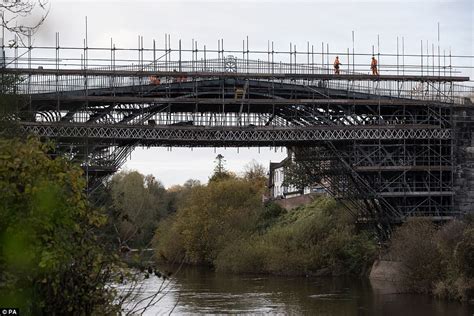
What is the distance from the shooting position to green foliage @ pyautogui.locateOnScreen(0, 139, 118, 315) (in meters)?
10.8

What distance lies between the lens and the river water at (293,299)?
39.3 meters

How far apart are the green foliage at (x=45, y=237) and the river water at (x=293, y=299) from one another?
64.1 feet

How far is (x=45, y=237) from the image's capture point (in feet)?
36.0

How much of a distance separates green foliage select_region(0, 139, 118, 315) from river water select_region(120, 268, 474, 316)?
19.5 m

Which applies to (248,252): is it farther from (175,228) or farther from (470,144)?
(470,144)

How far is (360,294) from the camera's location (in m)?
47.4

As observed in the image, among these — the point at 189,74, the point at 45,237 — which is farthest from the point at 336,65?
the point at 45,237

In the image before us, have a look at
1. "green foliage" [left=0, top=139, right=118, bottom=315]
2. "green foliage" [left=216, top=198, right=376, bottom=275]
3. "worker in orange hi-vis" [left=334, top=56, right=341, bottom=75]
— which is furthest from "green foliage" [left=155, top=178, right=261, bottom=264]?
"green foliage" [left=0, top=139, right=118, bottom=315]

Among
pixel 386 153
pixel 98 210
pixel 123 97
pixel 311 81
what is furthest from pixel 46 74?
pixel 98 210

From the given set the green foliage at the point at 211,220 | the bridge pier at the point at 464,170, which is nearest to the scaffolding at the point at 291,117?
the bridge pier at the point at 464,170

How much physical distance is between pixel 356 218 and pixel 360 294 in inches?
454

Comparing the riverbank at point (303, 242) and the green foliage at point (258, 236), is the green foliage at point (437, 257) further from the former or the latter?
the green foliage at point (258, 236)

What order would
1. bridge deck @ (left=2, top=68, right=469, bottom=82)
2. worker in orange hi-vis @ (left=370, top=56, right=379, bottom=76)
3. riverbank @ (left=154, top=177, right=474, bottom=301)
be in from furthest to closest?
worker in orange hi-vis @ (left=370, top=56, right=379, bottom=76)
bridge deck @ (left=2, top=68, right=469, bottom=82)
riverbank @ (left=154, top=177, right=474, bottom=301)

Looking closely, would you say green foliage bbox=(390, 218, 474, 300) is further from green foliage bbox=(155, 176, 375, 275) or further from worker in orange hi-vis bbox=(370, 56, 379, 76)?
green foliage bbox=(155, 176, 375, 275)
